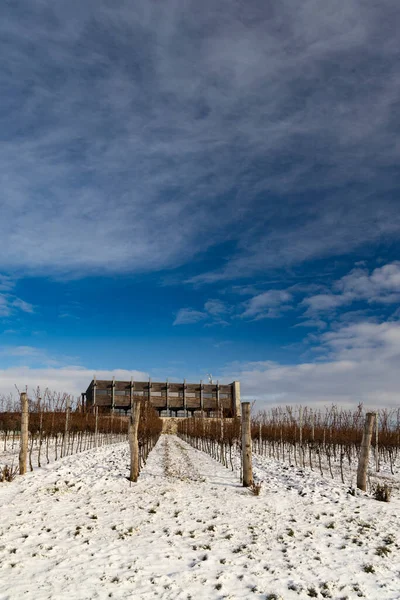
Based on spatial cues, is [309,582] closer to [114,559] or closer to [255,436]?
[114,559]

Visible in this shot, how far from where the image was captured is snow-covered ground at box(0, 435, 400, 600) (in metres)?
6.75

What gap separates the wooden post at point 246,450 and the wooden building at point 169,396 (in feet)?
124

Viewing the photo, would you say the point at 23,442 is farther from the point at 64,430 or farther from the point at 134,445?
the point at 64,430

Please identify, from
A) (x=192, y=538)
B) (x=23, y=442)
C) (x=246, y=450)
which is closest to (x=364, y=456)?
(x=246, y=450)

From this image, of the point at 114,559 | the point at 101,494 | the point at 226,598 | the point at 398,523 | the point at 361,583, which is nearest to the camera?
the point at 226,598

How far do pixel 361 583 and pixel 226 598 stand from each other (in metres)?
2.24

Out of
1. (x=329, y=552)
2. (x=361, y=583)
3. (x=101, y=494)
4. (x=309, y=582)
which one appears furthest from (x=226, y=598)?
(x=101, y=494)

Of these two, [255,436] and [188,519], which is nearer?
[188,519]

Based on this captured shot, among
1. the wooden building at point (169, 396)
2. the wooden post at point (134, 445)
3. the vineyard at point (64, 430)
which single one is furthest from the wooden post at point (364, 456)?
the wooden building at point (169, 396)

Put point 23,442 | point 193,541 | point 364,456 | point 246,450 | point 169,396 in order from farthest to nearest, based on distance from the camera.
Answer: point 169,396, point 23,442, point 246,450, point 364,456, point 193,541

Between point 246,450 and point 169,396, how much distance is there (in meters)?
41.6

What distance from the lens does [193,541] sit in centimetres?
871

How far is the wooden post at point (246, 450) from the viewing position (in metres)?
14.4

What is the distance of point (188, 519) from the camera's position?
1027cm
